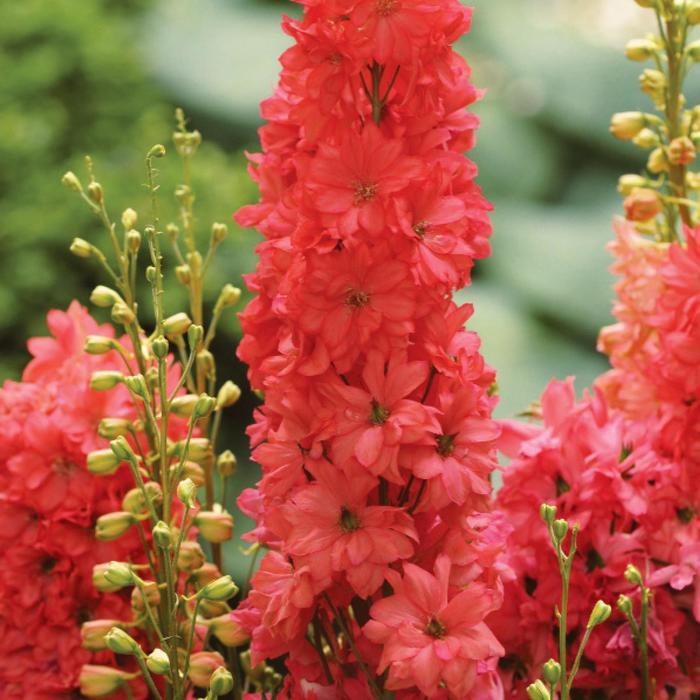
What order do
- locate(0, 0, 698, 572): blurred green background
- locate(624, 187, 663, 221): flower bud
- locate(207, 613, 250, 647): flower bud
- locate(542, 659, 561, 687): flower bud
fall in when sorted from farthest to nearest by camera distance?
1. locate(0, 0, 698, 572): blurred green background
2. locate(624, 187, 663, 221): flower bud
3. locate(207, 613, 250, 647): flower bud
4. locate(542, 659, 561, 687): flower bud

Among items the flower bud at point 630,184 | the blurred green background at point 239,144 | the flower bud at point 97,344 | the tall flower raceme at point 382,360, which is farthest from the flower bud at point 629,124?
the blurred green background at point 239,144

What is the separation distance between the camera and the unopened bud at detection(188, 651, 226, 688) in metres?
0.51

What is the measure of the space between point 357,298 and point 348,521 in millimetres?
83

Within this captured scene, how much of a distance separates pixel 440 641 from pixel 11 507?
252 mm

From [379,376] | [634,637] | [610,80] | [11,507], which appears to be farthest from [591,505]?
[610,80]

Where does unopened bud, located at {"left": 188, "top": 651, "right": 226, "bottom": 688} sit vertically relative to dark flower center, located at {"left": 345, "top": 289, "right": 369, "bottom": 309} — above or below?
below

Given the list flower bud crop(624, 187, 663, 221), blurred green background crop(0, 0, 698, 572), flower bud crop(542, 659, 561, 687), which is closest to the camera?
flower bud crop(542, 659, 561, 687)

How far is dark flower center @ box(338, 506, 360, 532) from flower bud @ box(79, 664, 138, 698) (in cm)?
15

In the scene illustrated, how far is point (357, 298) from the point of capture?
1.44ft

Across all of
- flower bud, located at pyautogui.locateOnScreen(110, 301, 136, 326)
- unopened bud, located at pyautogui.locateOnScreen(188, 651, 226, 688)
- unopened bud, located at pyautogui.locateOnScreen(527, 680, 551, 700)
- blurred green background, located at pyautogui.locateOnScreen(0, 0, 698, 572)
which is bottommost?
blurred green background, located at pyautogui.locateOnScreen(0, 0, 698, 572)

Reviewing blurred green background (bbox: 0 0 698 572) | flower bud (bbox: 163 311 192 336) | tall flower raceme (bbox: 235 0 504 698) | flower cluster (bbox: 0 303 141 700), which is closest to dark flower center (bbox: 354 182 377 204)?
tall flower raceme (bbox: 235 0 504 698)

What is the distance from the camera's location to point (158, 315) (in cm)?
48

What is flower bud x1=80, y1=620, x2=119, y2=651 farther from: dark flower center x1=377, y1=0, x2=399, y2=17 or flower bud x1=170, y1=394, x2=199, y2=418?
dark flower center x1=377, y1=0, x2=399, y2=17

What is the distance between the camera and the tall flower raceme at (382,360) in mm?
440
